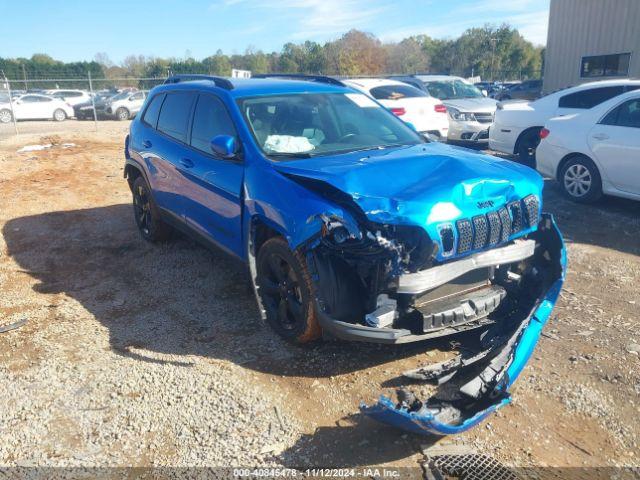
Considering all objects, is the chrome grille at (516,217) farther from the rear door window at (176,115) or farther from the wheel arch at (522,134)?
the wheel arch at (522,134)

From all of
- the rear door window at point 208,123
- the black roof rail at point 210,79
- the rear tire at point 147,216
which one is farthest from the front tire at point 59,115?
the rear door window at point 208,123

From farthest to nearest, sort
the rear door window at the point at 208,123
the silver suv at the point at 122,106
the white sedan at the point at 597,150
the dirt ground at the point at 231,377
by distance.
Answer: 1. the silver suv at the point at 122,106
2. the white sedan at the point at 597,150
3. the rear door window at the point at 208,123
4. the dirt ground at the point at 231,377

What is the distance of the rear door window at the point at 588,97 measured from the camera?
29.3ft

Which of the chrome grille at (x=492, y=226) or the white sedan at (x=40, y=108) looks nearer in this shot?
the chrome grille at (x=492, y=226)

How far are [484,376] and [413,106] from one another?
890 centimetres

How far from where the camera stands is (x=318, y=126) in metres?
4.52

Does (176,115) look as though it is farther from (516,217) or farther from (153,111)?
(516,217)

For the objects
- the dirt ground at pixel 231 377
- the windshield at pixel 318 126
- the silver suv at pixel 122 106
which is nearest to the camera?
the dirt ground at pixel 231 377

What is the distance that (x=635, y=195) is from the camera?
6.73 meters

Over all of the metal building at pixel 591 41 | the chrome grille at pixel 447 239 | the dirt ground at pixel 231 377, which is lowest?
the dirt ground at pixel 231 377

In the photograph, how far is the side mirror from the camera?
403 cm

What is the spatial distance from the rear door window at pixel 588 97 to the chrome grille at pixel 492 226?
6550 millimetres

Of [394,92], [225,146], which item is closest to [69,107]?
[394,92]

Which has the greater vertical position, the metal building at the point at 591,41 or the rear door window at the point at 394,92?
the metal building at the point at 591,41
